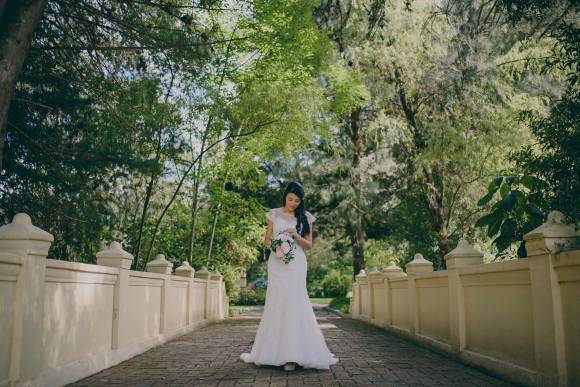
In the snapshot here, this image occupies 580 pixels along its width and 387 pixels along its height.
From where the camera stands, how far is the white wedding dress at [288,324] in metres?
6.29

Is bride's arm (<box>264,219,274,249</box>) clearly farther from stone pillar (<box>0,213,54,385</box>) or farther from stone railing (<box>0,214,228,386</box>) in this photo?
stone pillar (<box>0,213,54,385</box>)

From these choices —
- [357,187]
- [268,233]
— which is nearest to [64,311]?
[268,233]

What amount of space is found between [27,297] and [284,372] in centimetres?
292

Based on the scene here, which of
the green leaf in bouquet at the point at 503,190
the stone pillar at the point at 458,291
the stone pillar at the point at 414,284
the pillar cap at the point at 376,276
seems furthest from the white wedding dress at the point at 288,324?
the pillar cap at the point at 376,276

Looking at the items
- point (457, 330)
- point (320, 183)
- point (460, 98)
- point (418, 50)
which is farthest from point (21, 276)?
point (320, 183)

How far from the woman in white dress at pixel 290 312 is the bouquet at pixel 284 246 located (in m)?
0.06

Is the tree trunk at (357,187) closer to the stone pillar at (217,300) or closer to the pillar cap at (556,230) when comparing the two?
the stone pillar at (217,300)

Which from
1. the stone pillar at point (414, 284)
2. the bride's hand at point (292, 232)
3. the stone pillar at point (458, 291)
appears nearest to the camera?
the bride's hand at point (292, 232)

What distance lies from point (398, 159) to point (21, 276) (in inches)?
637

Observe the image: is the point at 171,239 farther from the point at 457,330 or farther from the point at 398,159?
the point at 457,330

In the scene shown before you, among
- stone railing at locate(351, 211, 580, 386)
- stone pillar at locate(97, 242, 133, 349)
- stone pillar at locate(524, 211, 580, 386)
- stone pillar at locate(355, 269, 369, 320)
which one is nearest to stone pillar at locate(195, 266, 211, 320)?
stone pillar at locate(355, 269, 369, 320)

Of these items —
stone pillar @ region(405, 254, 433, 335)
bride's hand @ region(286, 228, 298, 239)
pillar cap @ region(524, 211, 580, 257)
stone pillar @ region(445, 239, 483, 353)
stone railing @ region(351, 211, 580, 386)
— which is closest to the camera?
stone railing @ region(351, 211, 580, 386)

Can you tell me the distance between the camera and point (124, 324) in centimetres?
770

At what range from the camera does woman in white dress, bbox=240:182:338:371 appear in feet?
20.7
